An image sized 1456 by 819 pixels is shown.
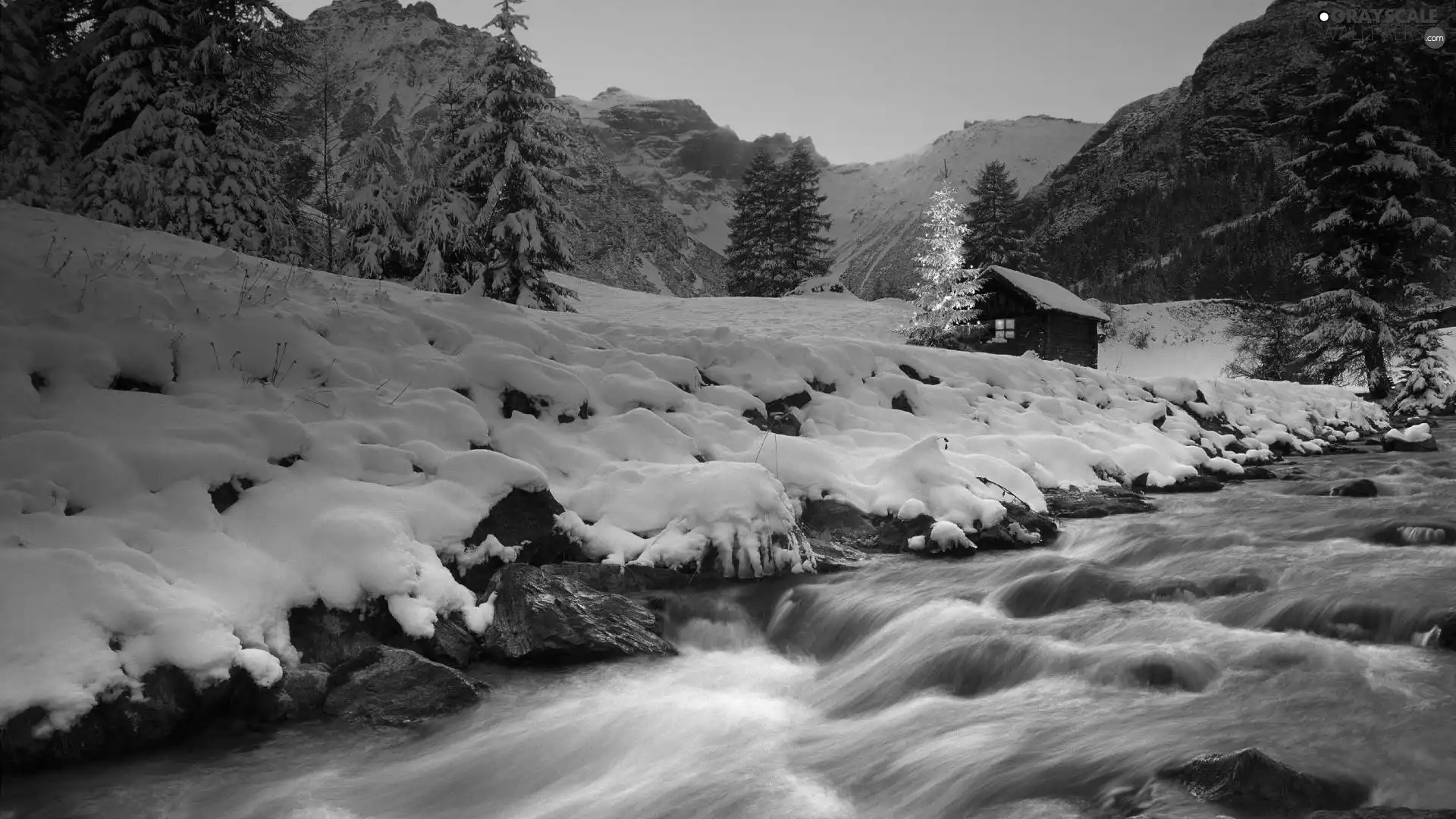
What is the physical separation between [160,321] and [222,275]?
8.33ft

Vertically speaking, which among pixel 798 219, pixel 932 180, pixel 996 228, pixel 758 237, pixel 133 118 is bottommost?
pixel 133 118

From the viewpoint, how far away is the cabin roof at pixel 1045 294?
32000 mm

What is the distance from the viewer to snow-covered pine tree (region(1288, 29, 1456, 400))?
75.6 feet

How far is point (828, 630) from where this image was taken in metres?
5.91

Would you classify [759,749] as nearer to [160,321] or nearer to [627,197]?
[160,321]

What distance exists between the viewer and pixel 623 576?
19.8 feet

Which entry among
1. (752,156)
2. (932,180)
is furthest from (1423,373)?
(932,180)

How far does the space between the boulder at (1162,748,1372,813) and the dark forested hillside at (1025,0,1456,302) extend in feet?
177

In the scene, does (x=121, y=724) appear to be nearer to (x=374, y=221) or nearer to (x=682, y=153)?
→ (x=374, y=221)

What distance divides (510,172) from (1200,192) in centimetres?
5910

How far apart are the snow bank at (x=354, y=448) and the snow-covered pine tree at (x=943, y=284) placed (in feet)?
50.2

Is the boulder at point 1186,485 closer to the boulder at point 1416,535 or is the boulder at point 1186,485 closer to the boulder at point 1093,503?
the boulder at point 1093,503

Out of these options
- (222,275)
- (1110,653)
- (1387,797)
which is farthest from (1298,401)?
(222,275)

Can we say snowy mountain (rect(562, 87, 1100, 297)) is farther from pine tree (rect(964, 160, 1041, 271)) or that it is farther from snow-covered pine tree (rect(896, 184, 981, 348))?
snow-covered pine tree (rect(896, 184, 981, 348))
